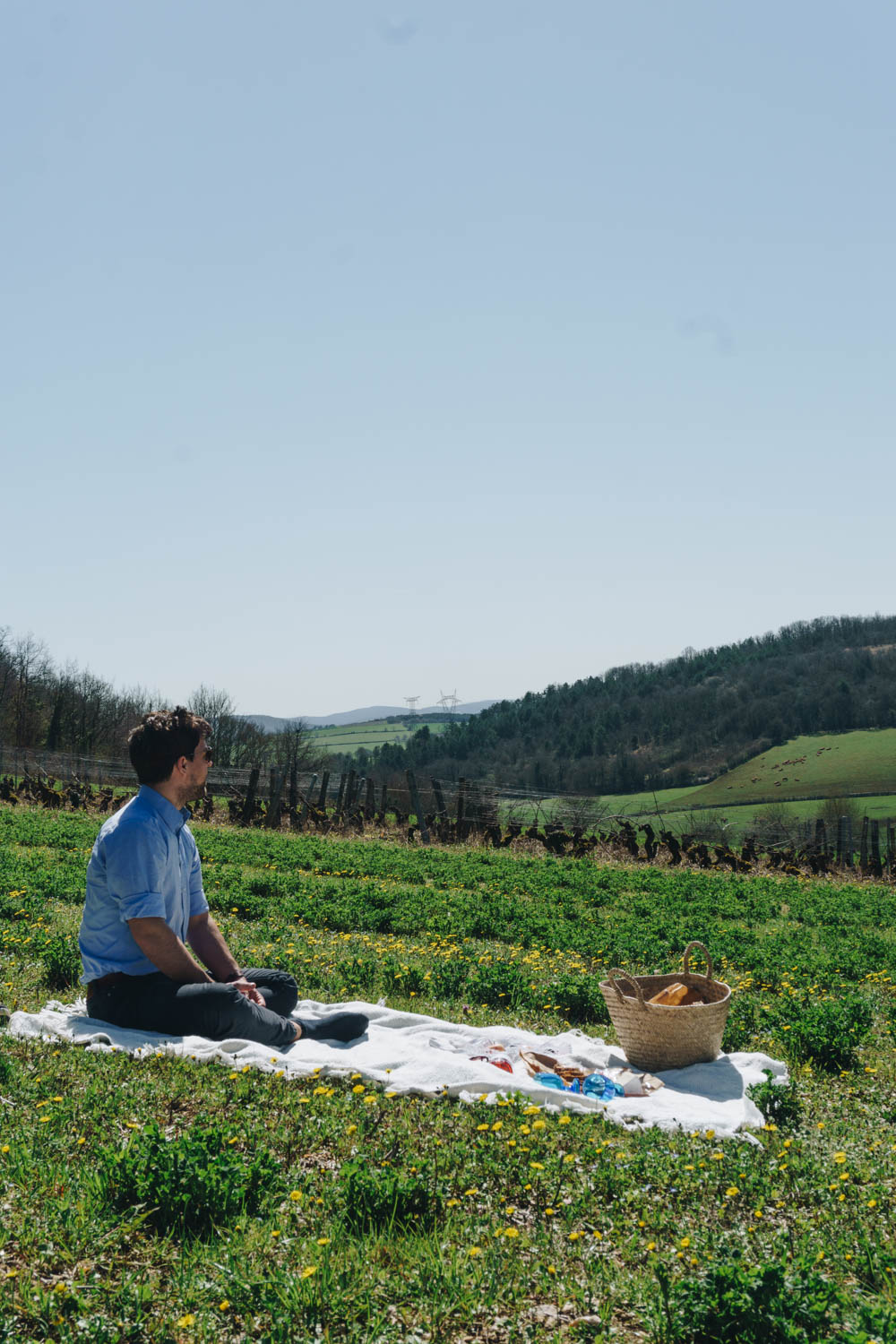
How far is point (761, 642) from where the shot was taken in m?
121

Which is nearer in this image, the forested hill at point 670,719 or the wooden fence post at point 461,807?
the wooden fence post at point 461,807

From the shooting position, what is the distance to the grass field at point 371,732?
149875 mm

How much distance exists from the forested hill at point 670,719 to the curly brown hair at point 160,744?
77849 mm

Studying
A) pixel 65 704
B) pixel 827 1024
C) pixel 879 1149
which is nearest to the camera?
pixel 879 1149

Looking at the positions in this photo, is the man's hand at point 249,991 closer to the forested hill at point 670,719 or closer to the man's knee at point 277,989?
the man's knee at point 277,989

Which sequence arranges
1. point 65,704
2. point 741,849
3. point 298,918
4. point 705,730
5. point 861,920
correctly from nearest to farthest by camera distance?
point 298,918, point 861,920, point 741,849, point 65,704, point 705,730

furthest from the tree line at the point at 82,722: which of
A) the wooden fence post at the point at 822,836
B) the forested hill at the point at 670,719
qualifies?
the wooden fence post at the point at 822,836

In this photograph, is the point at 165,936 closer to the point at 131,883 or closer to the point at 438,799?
the point at 131,883

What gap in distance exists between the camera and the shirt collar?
6.09 metres

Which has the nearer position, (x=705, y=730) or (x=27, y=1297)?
(x=27, y=1297)

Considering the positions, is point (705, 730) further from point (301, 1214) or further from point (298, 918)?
point (301, 1214)

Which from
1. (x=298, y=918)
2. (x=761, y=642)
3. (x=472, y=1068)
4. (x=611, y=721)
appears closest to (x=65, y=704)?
(x=611, y=721)

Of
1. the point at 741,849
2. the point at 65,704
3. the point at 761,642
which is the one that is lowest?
the point at 741,849

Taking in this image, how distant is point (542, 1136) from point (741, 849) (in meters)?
21.0
